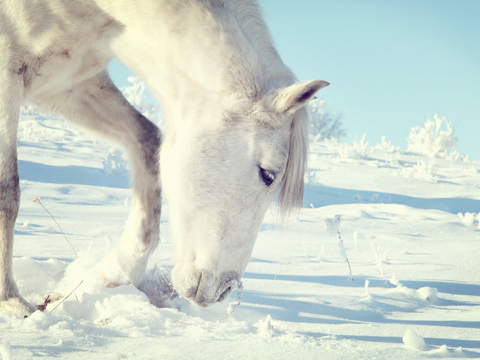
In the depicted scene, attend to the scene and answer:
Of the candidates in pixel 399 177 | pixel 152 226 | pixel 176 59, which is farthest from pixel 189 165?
pixel 399 177

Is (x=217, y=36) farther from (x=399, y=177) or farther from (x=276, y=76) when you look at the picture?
(x=399, y=177)

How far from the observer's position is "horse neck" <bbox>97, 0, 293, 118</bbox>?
6.00 ft

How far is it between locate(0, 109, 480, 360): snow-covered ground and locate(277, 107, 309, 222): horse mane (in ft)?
2.00

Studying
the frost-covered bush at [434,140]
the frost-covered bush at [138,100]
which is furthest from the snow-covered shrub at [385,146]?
the frost-covered bush at [138,100]

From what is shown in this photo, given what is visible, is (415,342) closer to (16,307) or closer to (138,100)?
(16,307)

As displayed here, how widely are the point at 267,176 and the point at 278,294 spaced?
2.65ft

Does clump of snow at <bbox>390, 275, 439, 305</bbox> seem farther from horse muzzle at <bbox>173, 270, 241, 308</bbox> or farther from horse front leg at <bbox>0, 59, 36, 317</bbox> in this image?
horse front leg at <bbox>0, 59, 36, 317</bbox>

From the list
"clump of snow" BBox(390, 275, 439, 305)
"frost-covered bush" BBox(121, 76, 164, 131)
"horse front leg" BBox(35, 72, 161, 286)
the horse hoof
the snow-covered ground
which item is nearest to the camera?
the snow-covered ground

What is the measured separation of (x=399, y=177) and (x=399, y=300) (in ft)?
20.9

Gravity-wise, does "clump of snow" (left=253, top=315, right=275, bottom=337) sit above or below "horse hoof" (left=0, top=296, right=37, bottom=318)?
above

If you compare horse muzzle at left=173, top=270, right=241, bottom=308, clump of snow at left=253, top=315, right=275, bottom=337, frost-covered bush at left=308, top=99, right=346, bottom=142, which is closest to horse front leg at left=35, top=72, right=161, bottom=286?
horse muzzle at left=173, top=270, right=241, bottom=308

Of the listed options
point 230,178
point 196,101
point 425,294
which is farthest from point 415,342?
point 196,101

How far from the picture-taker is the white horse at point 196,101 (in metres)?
1.75

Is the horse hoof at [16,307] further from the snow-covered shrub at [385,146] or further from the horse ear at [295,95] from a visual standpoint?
the snow-covered shrub at [385,146]
